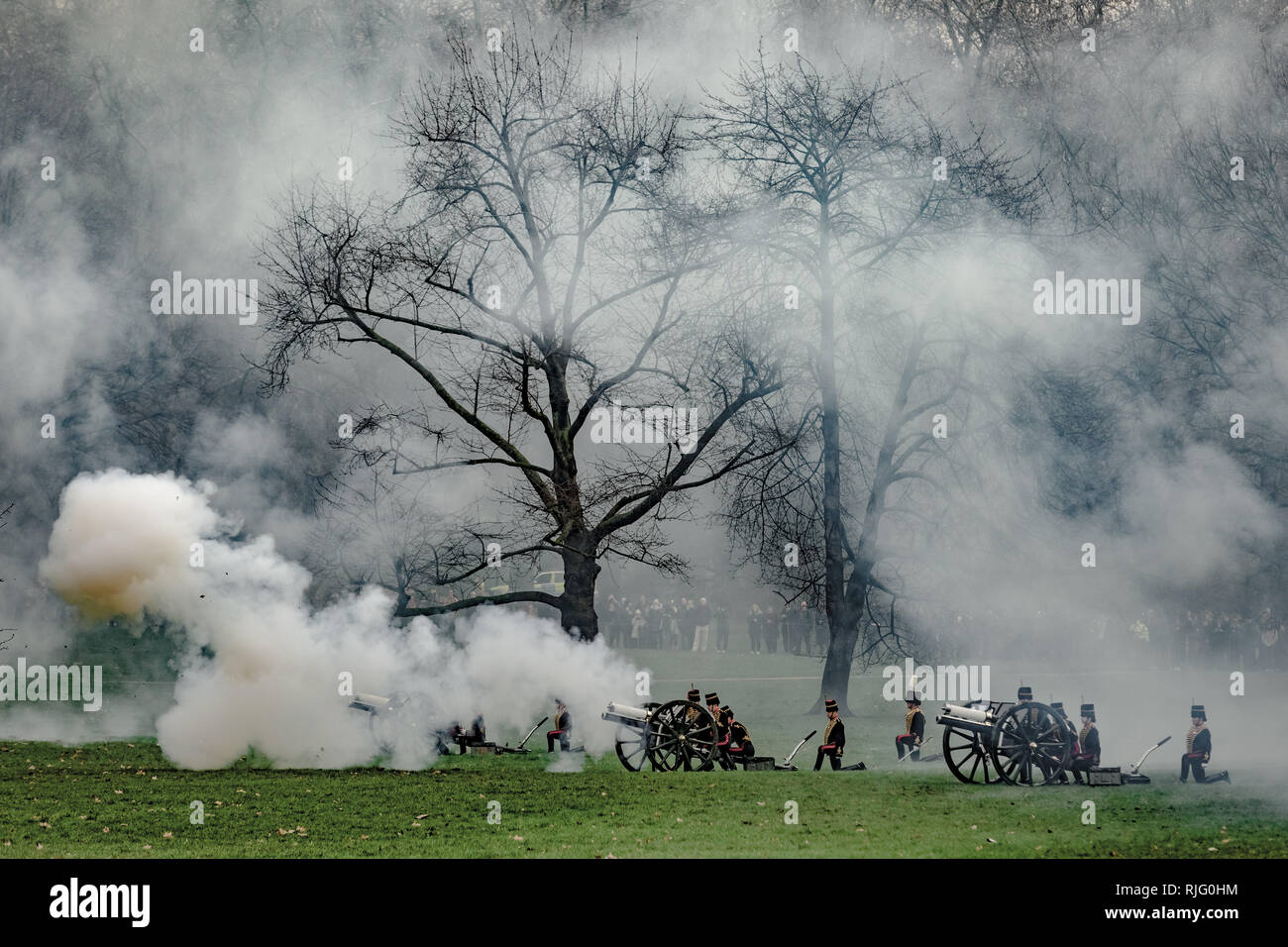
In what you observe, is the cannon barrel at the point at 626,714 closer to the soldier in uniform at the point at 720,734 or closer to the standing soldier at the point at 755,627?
the soldier in uniform at the point at 720,734

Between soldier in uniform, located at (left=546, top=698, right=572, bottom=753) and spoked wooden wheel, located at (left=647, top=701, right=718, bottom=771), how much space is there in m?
1.83

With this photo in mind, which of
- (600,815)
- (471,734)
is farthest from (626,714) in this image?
(600,815)

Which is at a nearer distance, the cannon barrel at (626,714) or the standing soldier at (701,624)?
the cannon barrel at (626,714)

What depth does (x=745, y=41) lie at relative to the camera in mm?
32188

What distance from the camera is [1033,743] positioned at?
18.5 metres

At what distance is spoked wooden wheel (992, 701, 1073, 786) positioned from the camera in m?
18.4

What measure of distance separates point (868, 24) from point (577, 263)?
9.53 meters

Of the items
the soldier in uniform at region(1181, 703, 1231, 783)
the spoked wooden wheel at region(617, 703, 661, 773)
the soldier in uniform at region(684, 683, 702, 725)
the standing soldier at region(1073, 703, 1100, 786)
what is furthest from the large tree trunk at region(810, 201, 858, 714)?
the soldier in uniform at region(1181, 703, 1231, 783)

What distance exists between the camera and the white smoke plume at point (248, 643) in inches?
827

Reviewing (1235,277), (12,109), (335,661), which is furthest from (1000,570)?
(12,109)

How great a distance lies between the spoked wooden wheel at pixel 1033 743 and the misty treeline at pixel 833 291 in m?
9.12

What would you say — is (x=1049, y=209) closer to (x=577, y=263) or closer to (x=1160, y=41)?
(x=1160, y=41)

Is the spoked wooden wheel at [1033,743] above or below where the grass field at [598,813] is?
above

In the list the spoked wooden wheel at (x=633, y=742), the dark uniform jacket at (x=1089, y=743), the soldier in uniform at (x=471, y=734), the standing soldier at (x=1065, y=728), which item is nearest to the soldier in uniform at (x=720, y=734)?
the spoked wooden wheel at (x=633, y=742)
